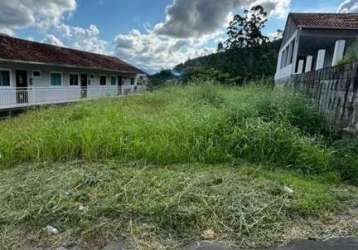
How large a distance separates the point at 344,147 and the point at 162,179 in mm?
A: 2595

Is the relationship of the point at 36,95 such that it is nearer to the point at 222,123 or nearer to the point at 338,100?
the point at 222,123

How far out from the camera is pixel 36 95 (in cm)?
1131

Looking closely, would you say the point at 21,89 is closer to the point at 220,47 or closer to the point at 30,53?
the point at 30,53

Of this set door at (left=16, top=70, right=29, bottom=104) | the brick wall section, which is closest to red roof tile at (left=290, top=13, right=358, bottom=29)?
the brick wall section

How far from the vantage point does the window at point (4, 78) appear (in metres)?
10.9

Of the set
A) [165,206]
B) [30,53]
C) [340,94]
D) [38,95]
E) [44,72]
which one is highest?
[30,53]

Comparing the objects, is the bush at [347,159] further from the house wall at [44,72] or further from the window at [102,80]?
the window at [102,80]

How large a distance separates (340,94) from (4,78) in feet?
41.2

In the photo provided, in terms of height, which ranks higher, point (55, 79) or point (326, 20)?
point (326, 20)

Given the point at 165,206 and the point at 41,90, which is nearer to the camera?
the point at 165,206

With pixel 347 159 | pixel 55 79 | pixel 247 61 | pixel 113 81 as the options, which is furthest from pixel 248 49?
pixel 347 159

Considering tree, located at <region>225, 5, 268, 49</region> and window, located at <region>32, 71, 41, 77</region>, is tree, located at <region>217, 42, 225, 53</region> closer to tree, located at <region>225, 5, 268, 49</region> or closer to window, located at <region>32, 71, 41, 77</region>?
tree, located at <region>225, 5, 268, 49</region>

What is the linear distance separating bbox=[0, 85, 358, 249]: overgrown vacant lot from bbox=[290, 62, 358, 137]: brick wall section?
28cm

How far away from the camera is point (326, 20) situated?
480 inches
